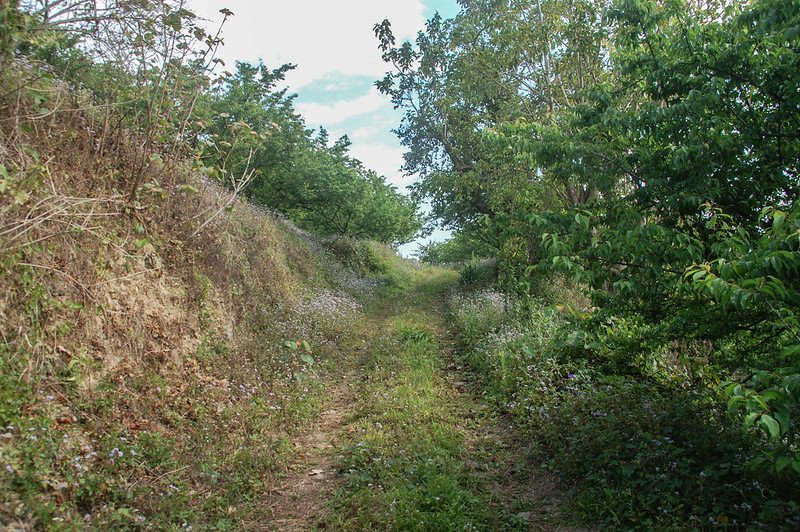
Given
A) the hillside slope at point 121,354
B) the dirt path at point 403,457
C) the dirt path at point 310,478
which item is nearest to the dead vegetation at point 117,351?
the hillside slope at point 121,354

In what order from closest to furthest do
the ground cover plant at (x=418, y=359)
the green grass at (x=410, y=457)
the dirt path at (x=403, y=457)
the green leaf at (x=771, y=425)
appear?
the green leaf at (x=771, y=425) → the ground cover plant at (x=418, y=359) → the green grass at (x=410, y=457) → the dirt path at (x=403, y=457)

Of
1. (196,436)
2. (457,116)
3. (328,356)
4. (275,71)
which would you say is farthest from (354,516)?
(275,71)

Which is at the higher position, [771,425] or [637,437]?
[771,425]

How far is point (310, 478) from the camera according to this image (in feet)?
17.3

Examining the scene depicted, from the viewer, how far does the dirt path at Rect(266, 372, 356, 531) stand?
4.56m

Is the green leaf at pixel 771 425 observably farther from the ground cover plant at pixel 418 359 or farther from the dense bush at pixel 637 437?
the dense bush at pixel 637 437

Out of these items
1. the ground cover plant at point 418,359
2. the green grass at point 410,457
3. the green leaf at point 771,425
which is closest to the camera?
the green leaf at point 771,425

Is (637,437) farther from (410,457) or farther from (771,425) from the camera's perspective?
(771,425)

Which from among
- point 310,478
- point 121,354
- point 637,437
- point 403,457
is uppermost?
point 121,354

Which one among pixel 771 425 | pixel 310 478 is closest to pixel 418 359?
pixel 310 478

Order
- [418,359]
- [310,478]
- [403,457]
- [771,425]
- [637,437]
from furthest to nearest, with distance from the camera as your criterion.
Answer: [418,359] < [403,457] < [310,478] < [637,437] < [771,425]

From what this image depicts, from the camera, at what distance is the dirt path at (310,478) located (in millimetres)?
4562

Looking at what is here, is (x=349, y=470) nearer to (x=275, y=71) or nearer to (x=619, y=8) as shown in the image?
(x=619, y=8)

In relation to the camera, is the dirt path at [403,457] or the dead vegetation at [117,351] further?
the dirt path at [403,457]
